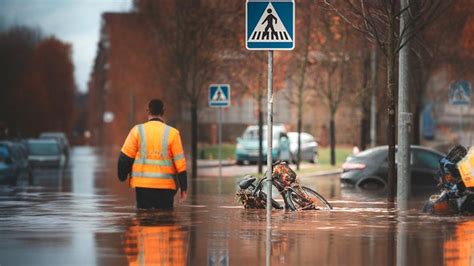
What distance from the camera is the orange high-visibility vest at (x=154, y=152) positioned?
15656 mm

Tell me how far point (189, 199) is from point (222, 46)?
17.7 m

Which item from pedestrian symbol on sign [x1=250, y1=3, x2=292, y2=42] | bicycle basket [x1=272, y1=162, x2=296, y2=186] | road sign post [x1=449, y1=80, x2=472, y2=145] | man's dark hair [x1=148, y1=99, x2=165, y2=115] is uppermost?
pedestrian symbol on sign [x1=250, y1=3, x2=292, y2=42]

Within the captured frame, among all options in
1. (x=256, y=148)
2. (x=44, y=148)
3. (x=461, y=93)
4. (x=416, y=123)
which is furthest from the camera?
(x=44, y=148)

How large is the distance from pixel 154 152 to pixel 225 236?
1449 millimetres

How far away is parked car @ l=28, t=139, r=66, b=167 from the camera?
191ft

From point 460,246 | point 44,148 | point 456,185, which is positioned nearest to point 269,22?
point 460,246

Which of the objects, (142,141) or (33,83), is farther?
(33,83)

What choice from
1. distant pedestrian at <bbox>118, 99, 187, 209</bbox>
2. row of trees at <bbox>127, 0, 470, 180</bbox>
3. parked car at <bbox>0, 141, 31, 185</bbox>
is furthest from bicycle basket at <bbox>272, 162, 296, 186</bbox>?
parked car at <bbox>0, 141, 31, 185</bbox>

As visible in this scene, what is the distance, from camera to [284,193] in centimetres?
2083

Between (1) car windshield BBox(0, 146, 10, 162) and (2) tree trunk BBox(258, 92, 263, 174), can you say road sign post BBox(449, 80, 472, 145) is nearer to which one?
(2) tree trunk BBox(258, 92, 263, 174)

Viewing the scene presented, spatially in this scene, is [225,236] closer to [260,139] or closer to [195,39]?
[195,39]

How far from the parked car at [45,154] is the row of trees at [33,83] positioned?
17781mm

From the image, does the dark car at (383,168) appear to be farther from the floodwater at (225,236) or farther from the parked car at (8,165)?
the parked car at (8,165)

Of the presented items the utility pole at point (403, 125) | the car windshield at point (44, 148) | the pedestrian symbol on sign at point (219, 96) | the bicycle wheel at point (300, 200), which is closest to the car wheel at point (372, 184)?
the pedestrian symbol on sign at point (219, 96)
